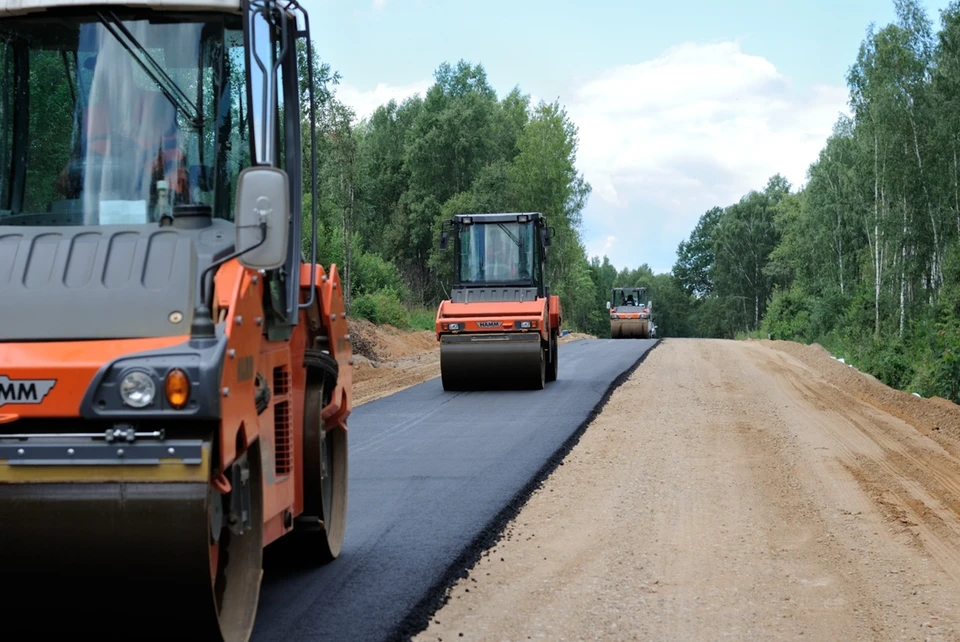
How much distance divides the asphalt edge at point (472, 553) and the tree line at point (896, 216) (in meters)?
11.4

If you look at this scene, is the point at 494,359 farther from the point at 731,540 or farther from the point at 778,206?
the point at 778,206

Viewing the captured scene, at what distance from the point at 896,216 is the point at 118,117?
31724 mm

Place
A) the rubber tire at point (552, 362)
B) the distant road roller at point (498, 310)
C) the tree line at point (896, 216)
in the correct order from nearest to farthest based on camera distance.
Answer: the distant road roller at point (498, 310) < the rubber tire at point (552, 362) < the tree line at point (896, 216)

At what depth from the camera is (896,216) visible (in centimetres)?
3259

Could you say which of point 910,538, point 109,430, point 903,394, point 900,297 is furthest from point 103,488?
point 900,297

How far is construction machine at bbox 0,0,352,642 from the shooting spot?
10.6ft

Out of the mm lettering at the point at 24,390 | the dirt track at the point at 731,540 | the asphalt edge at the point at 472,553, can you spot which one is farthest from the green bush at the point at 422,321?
the mm lettering at the point at 24,390

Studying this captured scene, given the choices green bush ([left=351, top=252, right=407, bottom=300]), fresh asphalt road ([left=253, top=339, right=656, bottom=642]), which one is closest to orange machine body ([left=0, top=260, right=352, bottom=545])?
fresh asphalt road ([left=253, top=339, right=656, bottom=642])

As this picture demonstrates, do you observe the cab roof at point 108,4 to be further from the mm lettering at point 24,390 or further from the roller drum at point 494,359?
the roller drum at point 494,359

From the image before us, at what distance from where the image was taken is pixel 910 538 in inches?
268

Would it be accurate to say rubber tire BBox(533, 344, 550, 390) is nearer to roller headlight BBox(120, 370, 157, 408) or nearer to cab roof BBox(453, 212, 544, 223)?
cab roof BBox(453, 212, 544, 223)

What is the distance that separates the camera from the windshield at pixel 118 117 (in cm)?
413

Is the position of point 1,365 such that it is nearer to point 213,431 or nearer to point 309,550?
point 213,431

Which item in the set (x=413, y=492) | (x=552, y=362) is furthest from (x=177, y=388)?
(x=552, y=362)
